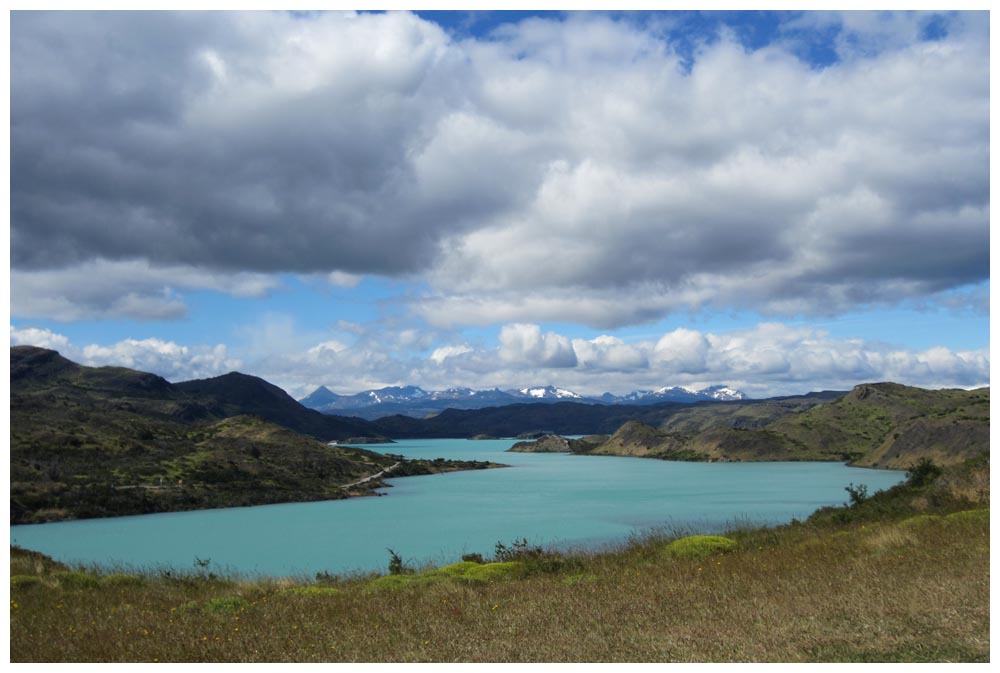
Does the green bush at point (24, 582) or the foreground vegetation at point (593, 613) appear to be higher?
the foreground vegetation at point (593, 613)

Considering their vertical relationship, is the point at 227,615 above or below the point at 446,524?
above

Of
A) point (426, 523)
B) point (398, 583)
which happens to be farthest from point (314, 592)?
point (426, 523)

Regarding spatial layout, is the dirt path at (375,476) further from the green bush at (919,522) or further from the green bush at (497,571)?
the green bush at (919,522)

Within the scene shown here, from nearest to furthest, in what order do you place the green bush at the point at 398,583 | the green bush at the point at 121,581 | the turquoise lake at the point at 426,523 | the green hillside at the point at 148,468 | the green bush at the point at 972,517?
the green bush at the point at 398,583 → the green bush at the point at 121,581 → the green bush at the point at 972,517 → the turquoise lake at the point at 426,523 → the green hillside at the point at 148,468

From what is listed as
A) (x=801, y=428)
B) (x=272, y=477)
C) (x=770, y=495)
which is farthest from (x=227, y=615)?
(x=801, y=428)

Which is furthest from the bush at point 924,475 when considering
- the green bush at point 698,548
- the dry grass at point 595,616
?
the dry grass at point 595,616

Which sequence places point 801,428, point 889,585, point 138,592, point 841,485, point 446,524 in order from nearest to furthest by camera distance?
1. point 889,585
2. point 138,592
3. point 446,524
4. point 841,485
5. point 801,428
